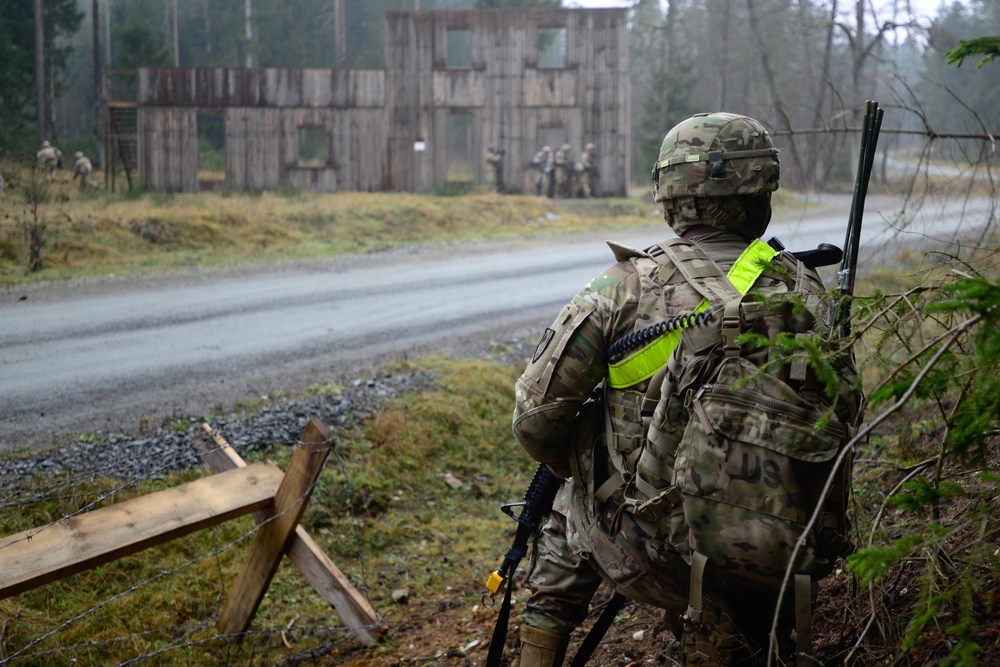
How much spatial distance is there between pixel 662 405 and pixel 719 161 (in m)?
0.86

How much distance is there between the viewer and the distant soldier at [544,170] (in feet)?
89.5

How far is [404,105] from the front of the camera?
1109 inches

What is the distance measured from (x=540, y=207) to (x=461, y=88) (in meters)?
6.42

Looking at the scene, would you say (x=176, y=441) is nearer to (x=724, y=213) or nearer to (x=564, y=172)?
(x=724, y=213)

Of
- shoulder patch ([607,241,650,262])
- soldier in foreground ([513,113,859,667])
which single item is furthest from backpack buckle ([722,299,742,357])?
shoulder patch ([607,241,650,262])

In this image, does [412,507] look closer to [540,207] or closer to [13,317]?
[13,317]

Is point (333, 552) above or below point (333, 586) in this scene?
below

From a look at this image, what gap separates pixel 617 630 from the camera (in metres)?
4.26

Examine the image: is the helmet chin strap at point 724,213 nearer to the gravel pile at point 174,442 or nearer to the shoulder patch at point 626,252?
the shoulder patch at point 626,252

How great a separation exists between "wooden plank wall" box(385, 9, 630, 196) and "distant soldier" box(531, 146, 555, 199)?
885 mm

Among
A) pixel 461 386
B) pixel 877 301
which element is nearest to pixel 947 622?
pixel 877 301

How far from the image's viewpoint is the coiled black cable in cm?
256


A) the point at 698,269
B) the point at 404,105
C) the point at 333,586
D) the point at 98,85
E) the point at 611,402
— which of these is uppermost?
the point at 98,85

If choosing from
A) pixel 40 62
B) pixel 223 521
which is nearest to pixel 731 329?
pixel 223 521
